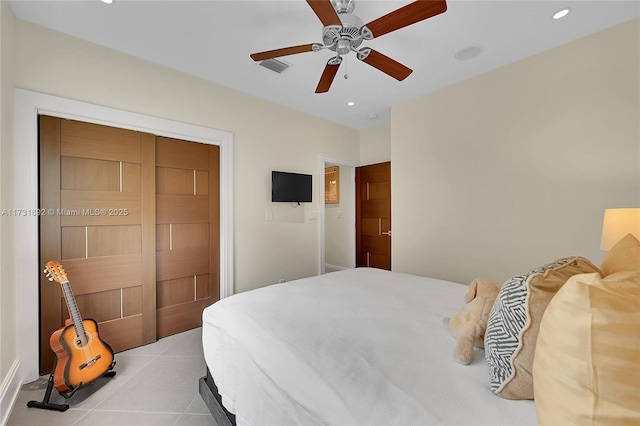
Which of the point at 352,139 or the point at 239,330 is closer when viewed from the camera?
the point at 239,330

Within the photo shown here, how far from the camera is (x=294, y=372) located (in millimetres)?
917

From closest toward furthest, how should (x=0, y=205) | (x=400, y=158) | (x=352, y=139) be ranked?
(x=0, y=205) < (x=400, y=158) < (x=352, y=139)

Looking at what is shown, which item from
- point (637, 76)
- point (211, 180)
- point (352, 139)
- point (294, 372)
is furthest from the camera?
point (352, 139)

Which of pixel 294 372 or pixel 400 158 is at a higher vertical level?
pixel 400 158

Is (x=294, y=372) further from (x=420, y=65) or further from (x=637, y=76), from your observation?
(x=637, y=76)

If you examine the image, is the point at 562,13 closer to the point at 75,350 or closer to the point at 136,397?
the point at 136,397

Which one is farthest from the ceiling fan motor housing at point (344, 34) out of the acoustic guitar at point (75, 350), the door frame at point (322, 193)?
the acoustic guitar at point (75, 350)

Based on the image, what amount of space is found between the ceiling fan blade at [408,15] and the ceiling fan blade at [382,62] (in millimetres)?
156

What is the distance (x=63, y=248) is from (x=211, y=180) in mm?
1296

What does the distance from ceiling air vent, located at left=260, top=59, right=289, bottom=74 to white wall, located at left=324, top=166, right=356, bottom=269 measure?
2.25 m

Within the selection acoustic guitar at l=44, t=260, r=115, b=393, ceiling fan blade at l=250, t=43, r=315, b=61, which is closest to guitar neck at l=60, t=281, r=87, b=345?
acoustic guitar at l=44, t=260, r=115, b=393

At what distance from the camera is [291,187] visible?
3.35 meters

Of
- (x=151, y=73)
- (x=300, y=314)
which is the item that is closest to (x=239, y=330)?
(x=300, y=314)

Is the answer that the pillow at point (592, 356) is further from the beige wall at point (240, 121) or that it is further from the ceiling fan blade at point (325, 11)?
the beige wall at point (240, 121)
